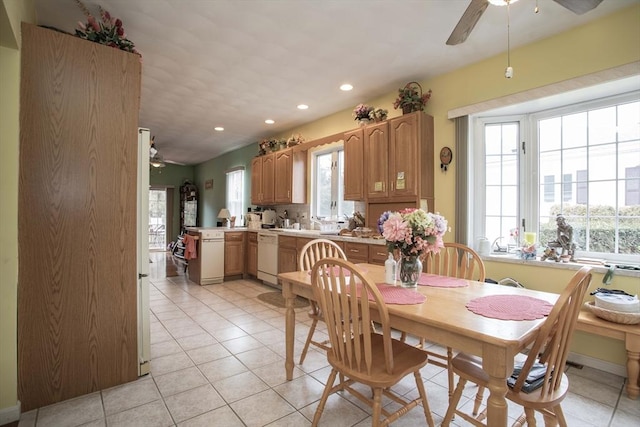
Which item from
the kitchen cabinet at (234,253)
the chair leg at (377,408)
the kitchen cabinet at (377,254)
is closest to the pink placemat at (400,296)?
the chair leg at (377,408)

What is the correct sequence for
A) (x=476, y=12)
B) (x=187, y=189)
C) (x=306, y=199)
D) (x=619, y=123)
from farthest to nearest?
(x=187, y=189) < (x=306, y=199) < (x=619, y=123) < (x=476, y=12)

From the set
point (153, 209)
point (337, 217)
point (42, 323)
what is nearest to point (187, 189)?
point (153, 209)

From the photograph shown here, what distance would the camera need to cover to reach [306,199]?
17.6 ft

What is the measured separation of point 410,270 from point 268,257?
3.50 m

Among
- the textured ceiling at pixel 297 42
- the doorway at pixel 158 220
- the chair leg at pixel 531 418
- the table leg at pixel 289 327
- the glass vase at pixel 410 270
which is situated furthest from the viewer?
the doorway at pixel 158 220

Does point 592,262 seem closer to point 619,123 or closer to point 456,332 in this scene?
point 619,123

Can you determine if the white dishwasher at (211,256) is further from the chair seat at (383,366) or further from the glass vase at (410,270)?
the glass vase at (410,270)

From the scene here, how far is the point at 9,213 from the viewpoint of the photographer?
70.9 inches

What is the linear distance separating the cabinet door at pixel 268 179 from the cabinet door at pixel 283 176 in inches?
4.7

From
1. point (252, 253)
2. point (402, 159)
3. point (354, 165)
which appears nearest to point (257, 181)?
point (252, 253)

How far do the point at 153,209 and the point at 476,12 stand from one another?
402 inches

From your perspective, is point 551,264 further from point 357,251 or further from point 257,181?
point 257,181

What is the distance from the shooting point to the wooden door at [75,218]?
188cm

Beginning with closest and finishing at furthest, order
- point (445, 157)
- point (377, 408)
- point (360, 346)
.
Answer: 1. point (377, 408)
2. point (360, 346)
3. point (445, 157)
